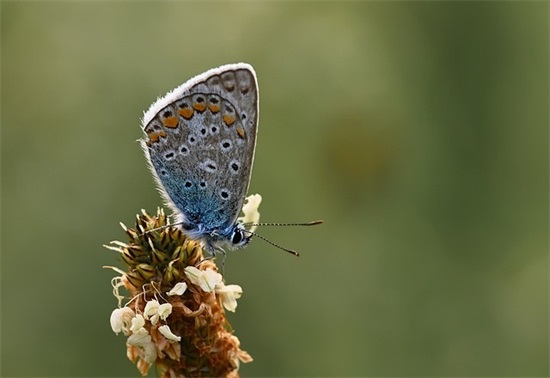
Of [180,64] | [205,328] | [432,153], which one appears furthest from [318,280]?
[205,328]

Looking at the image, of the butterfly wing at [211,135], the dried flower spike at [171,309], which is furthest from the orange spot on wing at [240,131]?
the dried flower spike at [171,309]

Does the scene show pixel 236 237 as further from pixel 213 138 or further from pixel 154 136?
pixel 154 136

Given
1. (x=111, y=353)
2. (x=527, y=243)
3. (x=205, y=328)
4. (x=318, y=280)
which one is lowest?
(x=205, y=328)

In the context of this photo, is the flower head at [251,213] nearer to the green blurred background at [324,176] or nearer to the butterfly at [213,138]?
the butterfly at [213,138]

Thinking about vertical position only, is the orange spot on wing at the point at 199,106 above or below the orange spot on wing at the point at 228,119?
above

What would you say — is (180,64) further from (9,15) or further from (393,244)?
(393,244)
